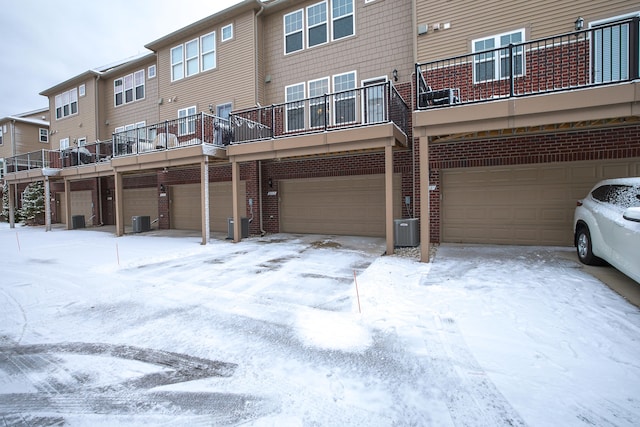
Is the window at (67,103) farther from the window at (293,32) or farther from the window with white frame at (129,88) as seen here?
the window at (293,32)

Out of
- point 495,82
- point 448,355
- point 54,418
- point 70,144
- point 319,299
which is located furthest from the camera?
point 70,144

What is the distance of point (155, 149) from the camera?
1210 centimetres

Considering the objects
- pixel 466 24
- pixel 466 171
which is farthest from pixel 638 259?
pixel 466 24

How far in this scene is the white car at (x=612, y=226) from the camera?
175 inches

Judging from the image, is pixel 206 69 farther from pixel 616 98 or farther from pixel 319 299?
pixel 616 98

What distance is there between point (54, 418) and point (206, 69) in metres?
14.3

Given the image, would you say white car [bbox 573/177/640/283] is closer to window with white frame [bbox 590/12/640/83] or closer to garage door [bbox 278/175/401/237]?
window with white frame [bbox 590/12/640/83]

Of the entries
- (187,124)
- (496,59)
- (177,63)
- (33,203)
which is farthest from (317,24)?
(33,203)

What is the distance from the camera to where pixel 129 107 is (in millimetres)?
17484

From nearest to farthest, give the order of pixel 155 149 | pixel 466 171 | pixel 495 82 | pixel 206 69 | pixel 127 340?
pixel 127 340 < pixel 495 82 < pixel 466 171 < pixel 155 149 < pixel 206 69

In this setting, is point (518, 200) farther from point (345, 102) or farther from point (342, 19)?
point (342, 19)

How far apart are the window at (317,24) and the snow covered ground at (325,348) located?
9.29 m

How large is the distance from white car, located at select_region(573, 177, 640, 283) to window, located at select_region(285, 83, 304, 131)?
8770mm

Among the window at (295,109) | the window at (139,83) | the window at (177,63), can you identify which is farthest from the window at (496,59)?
the window at (139,83)
